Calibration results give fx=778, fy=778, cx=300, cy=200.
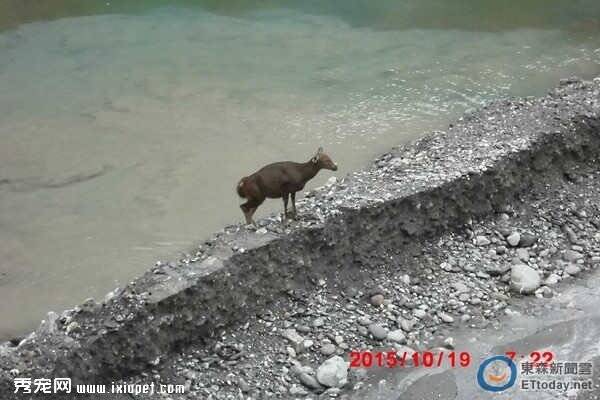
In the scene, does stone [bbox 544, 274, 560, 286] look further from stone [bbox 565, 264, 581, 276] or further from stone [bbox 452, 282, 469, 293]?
stone [bbox 452, 282, 469, 293]

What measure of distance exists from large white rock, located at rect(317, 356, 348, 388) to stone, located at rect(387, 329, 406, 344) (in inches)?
20.0

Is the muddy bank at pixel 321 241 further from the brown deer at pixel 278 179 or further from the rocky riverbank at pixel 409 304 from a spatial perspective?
the brown deer at pixel 278 179

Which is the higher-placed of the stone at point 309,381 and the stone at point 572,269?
the stone at point 572,269

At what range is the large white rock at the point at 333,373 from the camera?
17.0 ft

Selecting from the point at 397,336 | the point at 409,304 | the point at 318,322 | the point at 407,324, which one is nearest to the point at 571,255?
the point at 409,304

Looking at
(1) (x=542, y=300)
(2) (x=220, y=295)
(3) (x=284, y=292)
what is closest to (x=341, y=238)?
(3) (x=284, y=292)

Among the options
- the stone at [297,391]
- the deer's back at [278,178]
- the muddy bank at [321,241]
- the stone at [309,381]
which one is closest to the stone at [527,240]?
the muddy bank at [321,241]

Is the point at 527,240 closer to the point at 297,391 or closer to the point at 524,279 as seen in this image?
the point at 524,279

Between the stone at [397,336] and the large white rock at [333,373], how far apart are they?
1.66ft

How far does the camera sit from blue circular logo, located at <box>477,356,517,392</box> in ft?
16.8

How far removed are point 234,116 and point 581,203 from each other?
441cm

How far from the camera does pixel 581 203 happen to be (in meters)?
7.03

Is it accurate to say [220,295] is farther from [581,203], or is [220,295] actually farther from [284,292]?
[581,203]
